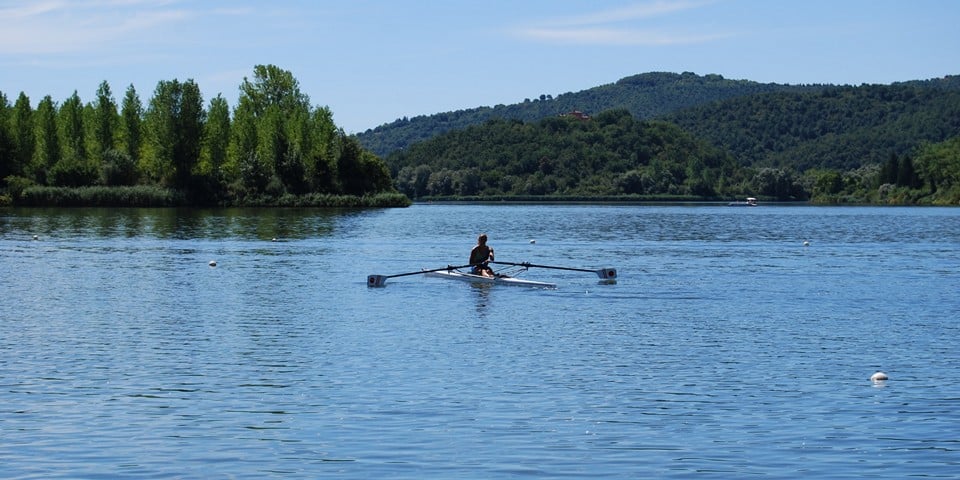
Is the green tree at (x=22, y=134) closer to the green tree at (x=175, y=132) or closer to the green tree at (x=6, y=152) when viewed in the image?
the green tree at (x=6, y=152)

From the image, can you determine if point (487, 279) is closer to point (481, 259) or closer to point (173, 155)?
point (481, 259)

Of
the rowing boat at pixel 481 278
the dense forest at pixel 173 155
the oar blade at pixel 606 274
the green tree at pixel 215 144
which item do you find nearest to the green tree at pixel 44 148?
the dense forest at pixel 173 155

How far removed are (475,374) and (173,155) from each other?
111363 millimetres

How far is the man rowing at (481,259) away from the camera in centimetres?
4125

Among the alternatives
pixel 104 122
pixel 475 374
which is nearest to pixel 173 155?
pixel 104 122

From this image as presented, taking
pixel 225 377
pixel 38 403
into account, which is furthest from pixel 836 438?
pixel 38 403

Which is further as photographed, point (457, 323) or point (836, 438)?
point (457, 323)

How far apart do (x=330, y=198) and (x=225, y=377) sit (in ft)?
365

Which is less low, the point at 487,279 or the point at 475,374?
the point at 487,279

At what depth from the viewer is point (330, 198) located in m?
132

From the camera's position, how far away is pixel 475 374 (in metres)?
21.9

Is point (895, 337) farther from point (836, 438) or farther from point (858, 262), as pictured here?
point (858, 262)

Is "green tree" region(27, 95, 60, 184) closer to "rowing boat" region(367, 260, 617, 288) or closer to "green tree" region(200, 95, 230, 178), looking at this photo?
"green tree" region(200, 95, 230, 178)

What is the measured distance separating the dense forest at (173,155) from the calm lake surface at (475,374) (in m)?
83.4
